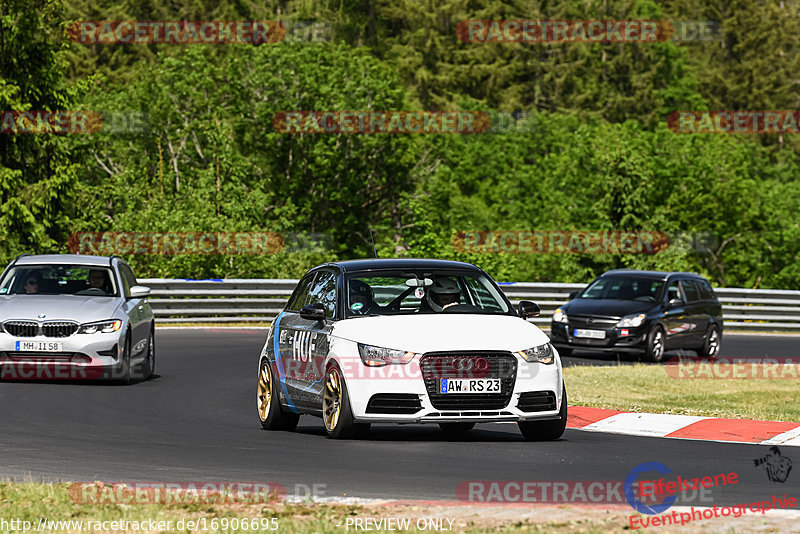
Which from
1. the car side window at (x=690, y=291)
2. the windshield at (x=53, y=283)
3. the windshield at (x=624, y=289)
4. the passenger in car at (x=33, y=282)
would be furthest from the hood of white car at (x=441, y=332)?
the car side window at (x=690, y=291)

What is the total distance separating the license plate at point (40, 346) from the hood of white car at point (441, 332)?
20.4 ft

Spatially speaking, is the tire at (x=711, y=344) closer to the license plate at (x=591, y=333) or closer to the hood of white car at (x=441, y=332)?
the license plate at (x=591, y=333)

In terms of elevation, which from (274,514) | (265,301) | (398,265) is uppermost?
(398,265)

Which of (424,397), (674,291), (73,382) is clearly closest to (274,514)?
(424,397)

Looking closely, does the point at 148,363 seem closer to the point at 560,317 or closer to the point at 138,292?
the point at 138,292

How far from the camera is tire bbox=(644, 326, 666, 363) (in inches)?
962

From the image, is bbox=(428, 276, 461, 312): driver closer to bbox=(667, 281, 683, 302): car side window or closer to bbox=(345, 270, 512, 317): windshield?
bbox=(345, 270, 512, 317): windshield

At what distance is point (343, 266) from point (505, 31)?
65.4m

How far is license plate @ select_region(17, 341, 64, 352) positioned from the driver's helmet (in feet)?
19.3

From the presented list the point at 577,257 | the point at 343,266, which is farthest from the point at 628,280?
the point at 577,257

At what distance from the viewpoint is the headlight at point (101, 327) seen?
17.1 m

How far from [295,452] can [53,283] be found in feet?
27.2

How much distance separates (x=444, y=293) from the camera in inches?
496

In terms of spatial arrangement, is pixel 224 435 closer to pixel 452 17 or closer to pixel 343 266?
pixel 343 266
